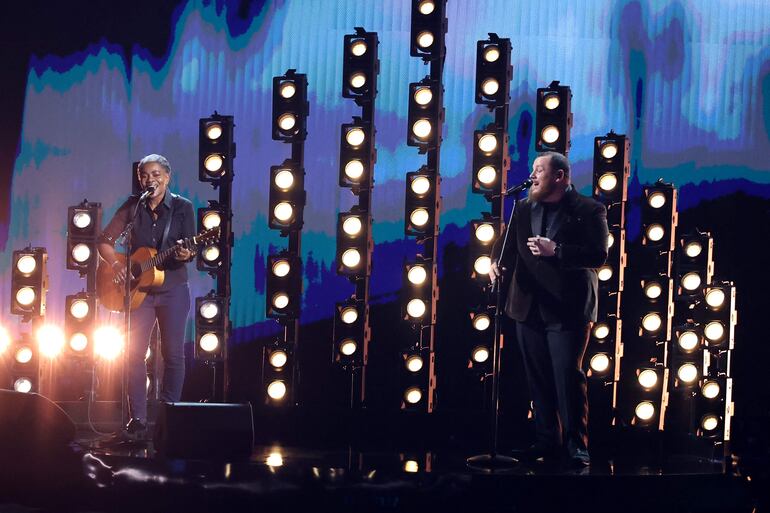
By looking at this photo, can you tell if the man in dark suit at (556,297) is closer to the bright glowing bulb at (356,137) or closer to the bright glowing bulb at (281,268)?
the bright glowing bulb at (356,137)

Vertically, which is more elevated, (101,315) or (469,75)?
(469,75)

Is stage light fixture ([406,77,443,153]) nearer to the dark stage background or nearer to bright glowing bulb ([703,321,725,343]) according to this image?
the dark stage background

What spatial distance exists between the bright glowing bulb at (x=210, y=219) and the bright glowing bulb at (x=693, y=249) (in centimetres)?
298

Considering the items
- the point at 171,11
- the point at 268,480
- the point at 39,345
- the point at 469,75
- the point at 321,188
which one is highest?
the point at 171,11

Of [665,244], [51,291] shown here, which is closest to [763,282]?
[665,244]

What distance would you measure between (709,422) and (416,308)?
188 cm

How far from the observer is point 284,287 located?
583cm

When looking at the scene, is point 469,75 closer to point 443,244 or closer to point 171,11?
point 443,244

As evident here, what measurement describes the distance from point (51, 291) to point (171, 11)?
7.67 ft

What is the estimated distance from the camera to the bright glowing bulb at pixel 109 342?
20.6ft

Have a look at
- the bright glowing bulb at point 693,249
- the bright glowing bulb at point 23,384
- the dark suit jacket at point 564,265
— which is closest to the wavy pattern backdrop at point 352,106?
the bright glowing bulb at point 23,384

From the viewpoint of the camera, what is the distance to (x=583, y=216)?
4.23 meters

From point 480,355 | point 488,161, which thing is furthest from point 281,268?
point 488,161

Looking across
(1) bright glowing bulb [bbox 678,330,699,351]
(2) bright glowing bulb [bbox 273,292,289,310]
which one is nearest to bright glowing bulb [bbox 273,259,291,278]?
(2) bright glowing bulb [bbox 273,292,289,310]
